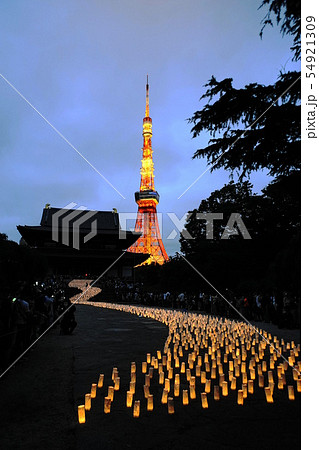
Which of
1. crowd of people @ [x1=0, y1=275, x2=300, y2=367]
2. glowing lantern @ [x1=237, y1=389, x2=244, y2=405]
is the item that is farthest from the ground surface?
crowd of people @ [x1=0, y1=275, x2=300, y2=367]

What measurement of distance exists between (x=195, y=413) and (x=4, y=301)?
4.21 metres

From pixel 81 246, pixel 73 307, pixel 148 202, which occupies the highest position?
pixel 148 202

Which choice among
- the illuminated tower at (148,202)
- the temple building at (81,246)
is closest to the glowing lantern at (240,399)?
the temple building at (81,246)

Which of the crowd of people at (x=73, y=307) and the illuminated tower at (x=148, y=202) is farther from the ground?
the illuminated tower at (x=148, y=202)

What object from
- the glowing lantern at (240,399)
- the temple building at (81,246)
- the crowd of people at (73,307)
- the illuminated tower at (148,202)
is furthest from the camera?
the illuminated tower at (148,202)

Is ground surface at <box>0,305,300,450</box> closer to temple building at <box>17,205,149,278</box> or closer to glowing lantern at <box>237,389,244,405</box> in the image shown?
glowing lantern at <box>237,389,244,405</box>

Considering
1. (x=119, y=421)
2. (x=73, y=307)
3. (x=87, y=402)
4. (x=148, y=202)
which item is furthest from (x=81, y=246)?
(x=119, y=421)

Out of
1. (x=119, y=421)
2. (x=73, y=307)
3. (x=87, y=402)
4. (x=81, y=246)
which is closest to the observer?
(x=119, y=421)

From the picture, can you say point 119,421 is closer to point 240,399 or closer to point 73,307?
point 240,399

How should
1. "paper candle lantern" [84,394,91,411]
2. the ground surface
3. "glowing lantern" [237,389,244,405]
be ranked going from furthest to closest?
"glowing lantern" [237,389,244,405]
"paper candle lantern" [84,394,91,411]
the ground surface

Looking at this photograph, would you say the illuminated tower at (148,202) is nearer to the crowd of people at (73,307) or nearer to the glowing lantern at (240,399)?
the crowd of people at (73,307)

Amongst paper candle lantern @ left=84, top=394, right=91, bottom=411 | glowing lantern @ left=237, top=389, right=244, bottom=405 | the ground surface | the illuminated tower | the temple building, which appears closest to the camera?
the ground surface

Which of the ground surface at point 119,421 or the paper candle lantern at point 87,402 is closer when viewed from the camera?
the ground surface at point 119,421

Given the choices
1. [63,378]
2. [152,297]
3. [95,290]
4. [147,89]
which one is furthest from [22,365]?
[147,89]
